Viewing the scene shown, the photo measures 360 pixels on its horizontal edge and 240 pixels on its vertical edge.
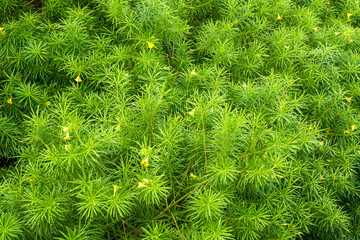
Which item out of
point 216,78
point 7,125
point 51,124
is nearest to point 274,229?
point 216,78

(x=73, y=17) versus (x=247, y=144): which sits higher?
(x=73, y=17)

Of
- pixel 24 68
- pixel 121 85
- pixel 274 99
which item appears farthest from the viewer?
pixel 24 68

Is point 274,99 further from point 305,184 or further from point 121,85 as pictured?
point 121,85

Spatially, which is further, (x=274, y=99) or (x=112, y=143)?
(x=274, y=99)

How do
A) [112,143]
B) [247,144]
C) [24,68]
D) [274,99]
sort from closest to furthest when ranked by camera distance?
[112,143] < [247,144] < [274,99] < [24,68]

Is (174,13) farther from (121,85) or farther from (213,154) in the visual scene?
(213,154)

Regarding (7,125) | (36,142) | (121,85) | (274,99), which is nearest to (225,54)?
(274,99)

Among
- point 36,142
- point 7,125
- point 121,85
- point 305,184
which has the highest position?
point 121,85
